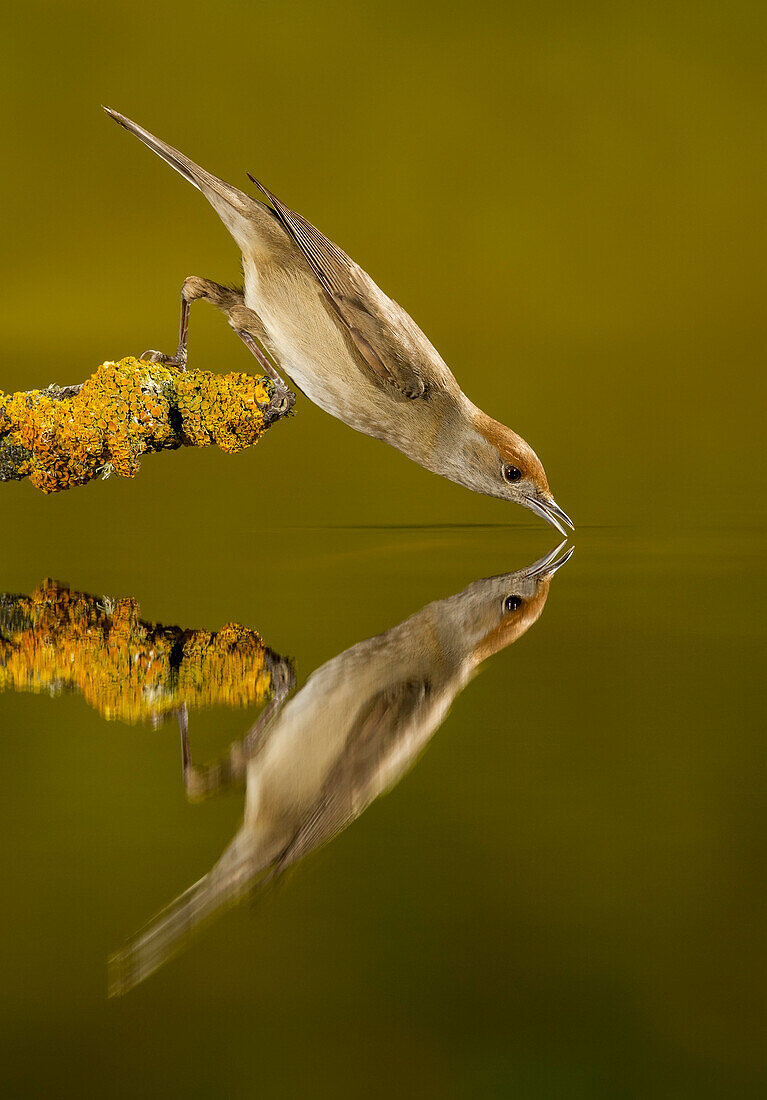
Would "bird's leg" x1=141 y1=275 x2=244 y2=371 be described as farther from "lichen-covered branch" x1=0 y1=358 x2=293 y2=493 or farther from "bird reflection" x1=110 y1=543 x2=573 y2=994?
"bird reflection" x1=110 y1=543 x2=573 y2=994

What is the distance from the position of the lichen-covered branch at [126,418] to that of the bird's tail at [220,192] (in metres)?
0.59

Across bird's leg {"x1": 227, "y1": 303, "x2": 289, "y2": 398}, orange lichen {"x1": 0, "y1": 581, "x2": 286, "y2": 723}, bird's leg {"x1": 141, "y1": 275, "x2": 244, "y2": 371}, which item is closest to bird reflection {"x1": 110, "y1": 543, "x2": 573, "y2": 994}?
orange lichen {"x1": 0, "y1": 581, "x2": 286, "y2": 723}

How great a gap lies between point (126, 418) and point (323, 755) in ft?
6.92

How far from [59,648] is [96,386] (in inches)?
54.9

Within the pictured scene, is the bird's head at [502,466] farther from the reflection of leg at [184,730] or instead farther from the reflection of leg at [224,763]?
the reflection of leg at [184,730]

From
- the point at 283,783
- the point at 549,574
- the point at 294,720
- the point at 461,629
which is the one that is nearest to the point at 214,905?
the point at 283,783

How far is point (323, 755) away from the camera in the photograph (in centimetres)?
198

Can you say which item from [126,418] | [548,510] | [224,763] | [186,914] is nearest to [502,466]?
[548,510]

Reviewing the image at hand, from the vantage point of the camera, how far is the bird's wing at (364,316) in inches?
141

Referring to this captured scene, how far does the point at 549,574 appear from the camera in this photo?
12.2ft

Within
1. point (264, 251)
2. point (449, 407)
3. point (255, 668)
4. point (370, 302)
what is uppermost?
point (264, 251)

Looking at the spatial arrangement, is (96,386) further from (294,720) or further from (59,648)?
(294,720)

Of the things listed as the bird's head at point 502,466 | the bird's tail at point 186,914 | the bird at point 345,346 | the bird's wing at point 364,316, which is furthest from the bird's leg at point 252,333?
the bird's tail at point 186,914

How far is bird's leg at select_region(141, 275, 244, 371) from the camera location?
3.92 meters
